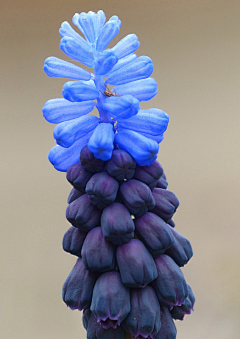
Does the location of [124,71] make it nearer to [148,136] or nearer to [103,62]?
[103,62]

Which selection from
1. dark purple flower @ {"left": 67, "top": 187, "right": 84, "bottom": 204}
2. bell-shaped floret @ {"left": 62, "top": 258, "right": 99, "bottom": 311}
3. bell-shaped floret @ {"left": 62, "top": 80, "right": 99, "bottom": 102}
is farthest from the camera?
dark purple flower @ {"left": 67, "top": 187, "right": 84, "bottom": 204}

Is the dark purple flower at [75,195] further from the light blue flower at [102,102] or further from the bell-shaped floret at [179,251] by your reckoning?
the bell-shaped floret at [179,251]

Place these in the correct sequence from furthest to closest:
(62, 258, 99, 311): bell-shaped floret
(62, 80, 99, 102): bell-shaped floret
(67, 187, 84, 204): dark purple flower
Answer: (67, 187, 84, 204): dark purple flower
(62, 258, 99, 311): bell-shaped floret
(62, 80, 99, 102): bell-shaped floret

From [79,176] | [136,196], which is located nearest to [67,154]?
[79,176]

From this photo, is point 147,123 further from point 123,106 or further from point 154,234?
point 154,234

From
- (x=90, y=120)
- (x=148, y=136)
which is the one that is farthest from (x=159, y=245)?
(x=90, y=120)

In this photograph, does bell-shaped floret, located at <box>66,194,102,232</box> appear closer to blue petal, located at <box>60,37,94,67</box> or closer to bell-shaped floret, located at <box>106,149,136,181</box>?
bell-shaped floret, located at <box>106,149,136,181</box>

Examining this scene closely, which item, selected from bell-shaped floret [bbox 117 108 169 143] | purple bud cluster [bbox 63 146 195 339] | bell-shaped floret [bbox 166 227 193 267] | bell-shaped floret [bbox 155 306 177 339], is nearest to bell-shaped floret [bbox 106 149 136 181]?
purple bud cluster [bbox 63 146 195 339]
